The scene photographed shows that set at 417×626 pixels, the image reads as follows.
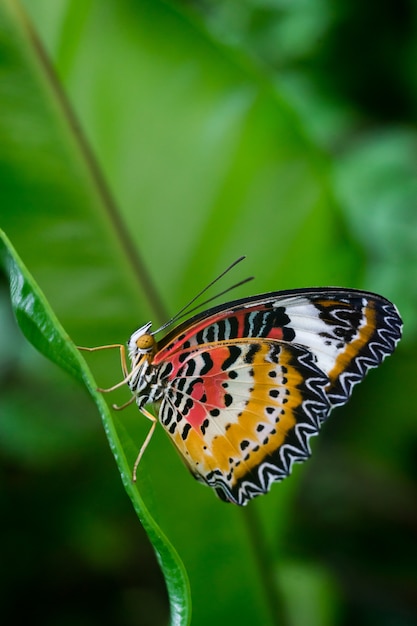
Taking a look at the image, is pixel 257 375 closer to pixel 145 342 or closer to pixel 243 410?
pixel 243 410

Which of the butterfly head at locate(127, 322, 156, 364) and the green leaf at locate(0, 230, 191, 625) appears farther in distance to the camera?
the butterfly head at locate(127, 322, 156, 364)

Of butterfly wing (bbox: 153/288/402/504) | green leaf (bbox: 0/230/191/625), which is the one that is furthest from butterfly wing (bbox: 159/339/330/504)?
green leaf (bbox: 0/230/191/625)

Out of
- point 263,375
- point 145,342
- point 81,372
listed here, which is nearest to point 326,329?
point 263,375

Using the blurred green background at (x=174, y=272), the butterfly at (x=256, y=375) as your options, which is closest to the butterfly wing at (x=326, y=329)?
the butterfly at (x=256, y=375)

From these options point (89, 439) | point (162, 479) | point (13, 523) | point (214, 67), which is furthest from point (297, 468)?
point (214, 67)

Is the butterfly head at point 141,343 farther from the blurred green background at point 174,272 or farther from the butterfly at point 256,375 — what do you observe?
the blurred green background at point 174,272

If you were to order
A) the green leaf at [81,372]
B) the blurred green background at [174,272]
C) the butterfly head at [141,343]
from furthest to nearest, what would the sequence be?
the blurred green background at [174,272] → the butterfly head at [141,343] → the green leaf at [81,372]

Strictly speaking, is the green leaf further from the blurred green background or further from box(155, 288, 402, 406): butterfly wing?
box(155, 288, 402, 406): butterfly wing

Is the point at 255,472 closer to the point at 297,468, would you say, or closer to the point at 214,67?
the point at 297,468
